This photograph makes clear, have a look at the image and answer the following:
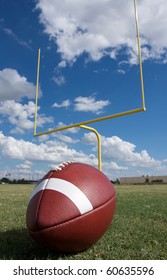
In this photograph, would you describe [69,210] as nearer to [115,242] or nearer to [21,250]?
[21,250]

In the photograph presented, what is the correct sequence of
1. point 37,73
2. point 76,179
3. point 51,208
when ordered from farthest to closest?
1. point 37,73
2. point 76,179
3. point 51,208

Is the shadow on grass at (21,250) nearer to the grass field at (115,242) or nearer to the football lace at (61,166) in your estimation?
the grass field at (115,242)

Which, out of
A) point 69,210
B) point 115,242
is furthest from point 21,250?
point 115,242

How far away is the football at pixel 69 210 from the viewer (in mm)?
3334

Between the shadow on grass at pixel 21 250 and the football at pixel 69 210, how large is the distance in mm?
143

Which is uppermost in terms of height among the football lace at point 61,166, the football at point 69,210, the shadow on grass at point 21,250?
the football lace at point 61,166

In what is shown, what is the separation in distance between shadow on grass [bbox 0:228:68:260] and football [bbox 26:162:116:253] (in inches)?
5.6

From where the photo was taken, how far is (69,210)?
338 cm

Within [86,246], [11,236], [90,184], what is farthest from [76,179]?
[11,236]

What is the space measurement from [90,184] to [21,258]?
96cm

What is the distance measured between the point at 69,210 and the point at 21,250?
81 centimetres

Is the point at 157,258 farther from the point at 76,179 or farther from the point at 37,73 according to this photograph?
the point at 37,73

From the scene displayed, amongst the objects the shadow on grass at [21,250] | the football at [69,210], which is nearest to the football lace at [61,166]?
the football at [69,210]
